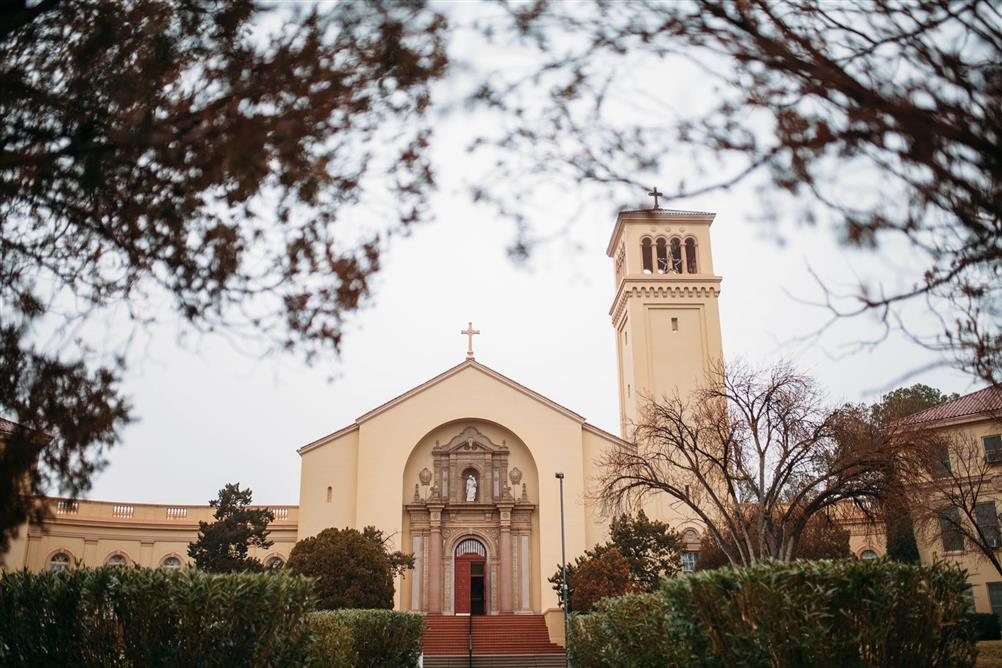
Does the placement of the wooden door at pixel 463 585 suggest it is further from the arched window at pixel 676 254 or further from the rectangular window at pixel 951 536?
the rectangular window at pixel 951 536

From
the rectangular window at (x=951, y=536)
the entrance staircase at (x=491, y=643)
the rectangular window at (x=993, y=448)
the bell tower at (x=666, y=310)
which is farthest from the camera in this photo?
the bell tower at (x=666, y=310)

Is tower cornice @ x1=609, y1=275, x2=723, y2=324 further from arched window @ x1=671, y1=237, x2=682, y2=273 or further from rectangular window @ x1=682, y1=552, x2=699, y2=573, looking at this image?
rectangular window @ x1=682, y1=552, x2=699, y2=573

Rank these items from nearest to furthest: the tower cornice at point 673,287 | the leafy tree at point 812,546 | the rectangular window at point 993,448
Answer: the rectangular window at point 993,448, the leafy tree at point 812,546, the tower cornice at point 673,287

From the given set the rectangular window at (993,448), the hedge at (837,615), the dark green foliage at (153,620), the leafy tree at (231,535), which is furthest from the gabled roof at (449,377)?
the hedge at (837,615)

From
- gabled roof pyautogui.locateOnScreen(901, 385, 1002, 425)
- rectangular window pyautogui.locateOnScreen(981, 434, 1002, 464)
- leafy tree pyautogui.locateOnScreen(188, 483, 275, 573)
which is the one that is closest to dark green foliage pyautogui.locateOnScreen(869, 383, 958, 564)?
gabled roof pyautogui.locateOnScreen(901, 385, 1002, 425)

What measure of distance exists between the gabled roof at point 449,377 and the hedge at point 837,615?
30.9m

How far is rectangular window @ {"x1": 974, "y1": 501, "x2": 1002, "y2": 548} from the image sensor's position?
1335 inches

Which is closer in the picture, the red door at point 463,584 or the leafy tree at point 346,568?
the leafy tree at point 346,568

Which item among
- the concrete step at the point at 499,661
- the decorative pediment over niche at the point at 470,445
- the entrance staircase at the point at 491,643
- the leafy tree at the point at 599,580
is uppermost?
the decorative pediment over niche at the point at 470,445

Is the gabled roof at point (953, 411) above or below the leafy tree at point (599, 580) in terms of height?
above

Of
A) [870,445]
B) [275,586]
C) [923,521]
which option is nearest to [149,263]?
[275,586]

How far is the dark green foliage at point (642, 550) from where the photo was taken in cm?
3297

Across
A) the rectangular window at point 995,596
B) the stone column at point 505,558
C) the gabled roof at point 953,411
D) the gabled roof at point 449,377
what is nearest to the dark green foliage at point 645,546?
the stone column at point 505,558

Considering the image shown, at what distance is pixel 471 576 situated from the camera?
130 ft
